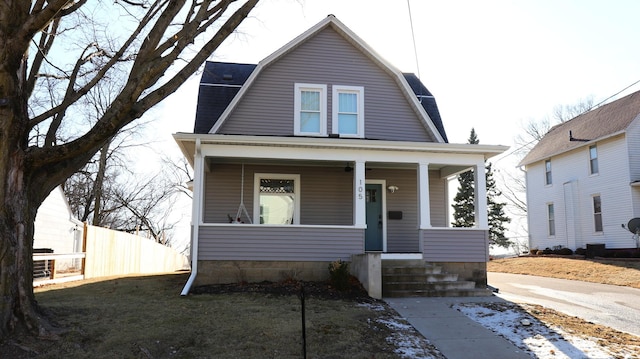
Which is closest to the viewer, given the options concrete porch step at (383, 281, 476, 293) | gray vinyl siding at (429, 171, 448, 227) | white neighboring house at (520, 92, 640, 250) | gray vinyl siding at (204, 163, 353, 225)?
concrete porch step at (383, 281, 476, 293)

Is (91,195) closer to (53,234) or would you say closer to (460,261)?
(53,234)

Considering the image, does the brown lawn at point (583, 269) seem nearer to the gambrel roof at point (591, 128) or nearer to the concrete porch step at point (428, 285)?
the gambrel roof at point (591, 128)

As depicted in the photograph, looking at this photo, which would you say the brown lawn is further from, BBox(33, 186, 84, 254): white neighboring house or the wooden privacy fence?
BBox(33, 186, 84, 254): white neighboring house

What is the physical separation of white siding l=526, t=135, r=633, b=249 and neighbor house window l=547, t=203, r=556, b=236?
0.19m

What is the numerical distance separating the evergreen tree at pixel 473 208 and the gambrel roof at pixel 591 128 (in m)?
8.13

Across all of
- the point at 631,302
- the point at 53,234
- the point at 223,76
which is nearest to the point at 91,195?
the point at 53,234

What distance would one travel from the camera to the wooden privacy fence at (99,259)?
1174cm

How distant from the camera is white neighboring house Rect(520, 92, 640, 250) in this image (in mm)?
19203

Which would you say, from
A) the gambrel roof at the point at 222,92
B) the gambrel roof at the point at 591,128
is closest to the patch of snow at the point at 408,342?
the gambrel roof at the point at 222,92

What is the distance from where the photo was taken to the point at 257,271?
1109 cm

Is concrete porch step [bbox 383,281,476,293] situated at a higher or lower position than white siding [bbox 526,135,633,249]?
lower

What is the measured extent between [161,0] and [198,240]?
504 centimetres

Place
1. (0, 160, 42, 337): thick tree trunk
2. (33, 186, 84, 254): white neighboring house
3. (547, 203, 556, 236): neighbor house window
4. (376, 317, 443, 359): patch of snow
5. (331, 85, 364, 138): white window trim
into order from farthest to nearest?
(547, 203, 556, 236): neighbor house window < (33, 186, 84, 254): white neighboring house < (331, 85, 364, 138): white window trim < (376, 317, 443, 359): patch of snow < (0, 160, 42, 337): thick tree trunk

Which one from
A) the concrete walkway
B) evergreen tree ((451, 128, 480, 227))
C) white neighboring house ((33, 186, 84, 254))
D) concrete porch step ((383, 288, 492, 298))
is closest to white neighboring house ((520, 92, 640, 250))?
evergreen tree ((451, 128, 480, 227))
